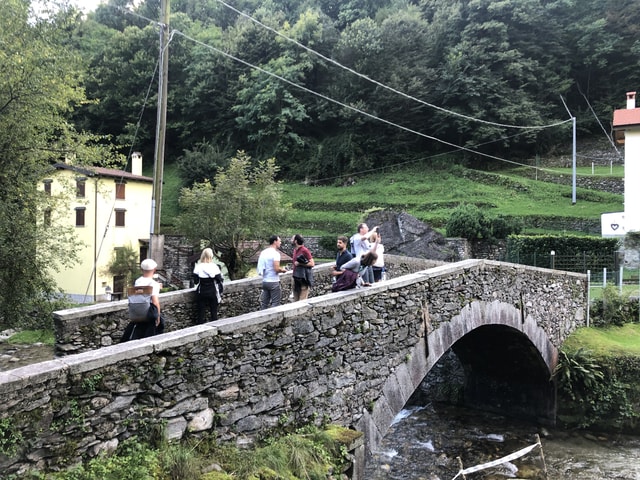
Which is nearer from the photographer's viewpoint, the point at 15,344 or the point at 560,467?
the point at 560,467

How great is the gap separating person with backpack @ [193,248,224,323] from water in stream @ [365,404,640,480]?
4.65 m

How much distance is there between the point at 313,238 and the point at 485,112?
2036cm

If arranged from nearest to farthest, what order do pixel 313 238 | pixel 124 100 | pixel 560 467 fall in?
1. pixel 560 467
2. pixel 313 238
3. pixel 124 100

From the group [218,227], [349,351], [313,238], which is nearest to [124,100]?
[313,238]

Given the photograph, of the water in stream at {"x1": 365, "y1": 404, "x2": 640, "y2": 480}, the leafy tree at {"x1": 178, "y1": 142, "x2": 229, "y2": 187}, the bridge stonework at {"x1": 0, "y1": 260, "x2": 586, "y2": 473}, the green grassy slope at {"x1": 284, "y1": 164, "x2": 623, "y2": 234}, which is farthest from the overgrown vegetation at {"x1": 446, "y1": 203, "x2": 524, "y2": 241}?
the leafy tree at {"x1": 178, "y1": 142, "x2": 229, "y2": 187}

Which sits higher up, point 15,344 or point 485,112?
point 485,112

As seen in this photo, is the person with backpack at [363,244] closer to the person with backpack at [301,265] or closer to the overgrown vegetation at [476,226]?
the person with backpack at [301,265]

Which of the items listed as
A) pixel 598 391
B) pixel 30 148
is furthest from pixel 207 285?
pixel 598 391

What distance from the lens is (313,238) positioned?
96.8ft

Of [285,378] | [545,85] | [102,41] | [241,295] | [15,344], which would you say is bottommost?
[15,344]

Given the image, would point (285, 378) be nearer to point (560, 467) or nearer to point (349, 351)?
point (349, 351)

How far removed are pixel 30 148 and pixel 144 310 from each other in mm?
10119

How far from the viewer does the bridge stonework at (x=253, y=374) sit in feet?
11.5

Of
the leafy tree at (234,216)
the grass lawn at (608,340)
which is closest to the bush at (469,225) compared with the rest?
the leafy tree at (234,216)
